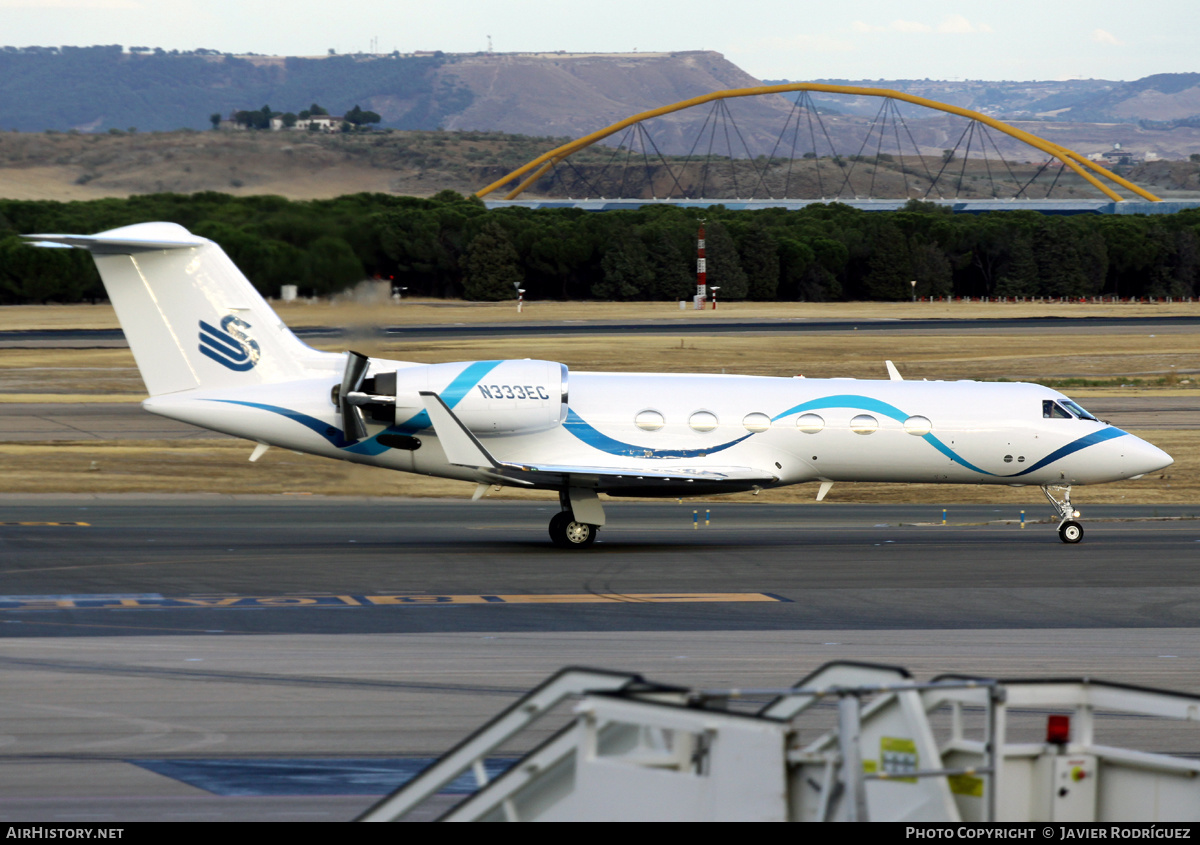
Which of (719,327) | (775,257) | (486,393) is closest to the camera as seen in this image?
(486,393)

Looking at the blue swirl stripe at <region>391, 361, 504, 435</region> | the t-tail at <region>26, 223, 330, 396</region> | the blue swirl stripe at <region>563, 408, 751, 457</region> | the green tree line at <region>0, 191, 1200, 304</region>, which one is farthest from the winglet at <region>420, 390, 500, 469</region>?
the green tree line at <region>0, 191, 1200, 304</region>

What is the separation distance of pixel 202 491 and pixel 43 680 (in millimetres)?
18554

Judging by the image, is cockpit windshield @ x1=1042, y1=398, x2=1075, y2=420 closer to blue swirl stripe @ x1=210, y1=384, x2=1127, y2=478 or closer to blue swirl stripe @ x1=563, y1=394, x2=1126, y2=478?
blue swirl stripe @ x1=563, y1=394, x2=1126, y2=478

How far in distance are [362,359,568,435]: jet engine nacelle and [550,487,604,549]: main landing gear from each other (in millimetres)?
1587

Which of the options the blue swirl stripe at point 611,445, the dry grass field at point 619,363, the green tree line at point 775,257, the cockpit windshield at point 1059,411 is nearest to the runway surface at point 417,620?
the blue swirl stripe at point 611,445

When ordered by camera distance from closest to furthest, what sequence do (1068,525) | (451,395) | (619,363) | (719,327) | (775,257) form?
(451,395), (1068,525), (619,363), (719,327), (775,257)

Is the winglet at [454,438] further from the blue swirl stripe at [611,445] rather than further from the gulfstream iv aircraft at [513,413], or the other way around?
the blue swirl stripe at [611,445]

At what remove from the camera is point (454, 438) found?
23.4 meters

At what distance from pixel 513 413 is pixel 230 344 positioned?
5.77 m

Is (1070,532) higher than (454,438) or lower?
lower

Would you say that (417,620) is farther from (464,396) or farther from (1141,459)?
(1141,459)

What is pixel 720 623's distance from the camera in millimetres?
18078

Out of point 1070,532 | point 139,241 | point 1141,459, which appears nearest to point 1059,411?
point 1141,459

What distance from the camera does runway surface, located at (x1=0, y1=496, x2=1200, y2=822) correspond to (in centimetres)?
1182
